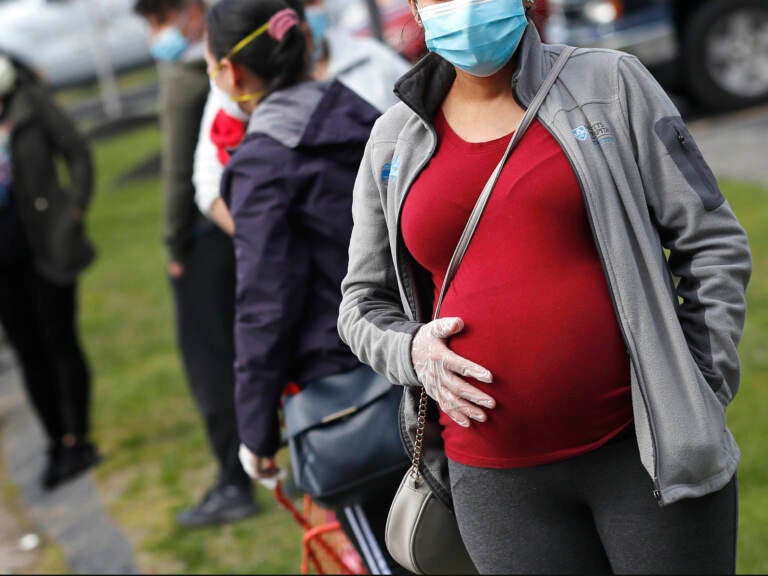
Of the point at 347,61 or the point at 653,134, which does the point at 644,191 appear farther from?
the point at 347,61

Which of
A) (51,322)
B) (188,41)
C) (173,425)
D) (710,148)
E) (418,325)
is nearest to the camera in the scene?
(418,325)

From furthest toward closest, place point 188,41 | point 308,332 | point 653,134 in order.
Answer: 1. point 188,41
2. point 308,332
3. point 653,134

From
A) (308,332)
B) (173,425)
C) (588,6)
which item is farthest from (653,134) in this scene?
(588,6)

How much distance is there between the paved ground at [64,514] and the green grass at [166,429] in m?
0.08

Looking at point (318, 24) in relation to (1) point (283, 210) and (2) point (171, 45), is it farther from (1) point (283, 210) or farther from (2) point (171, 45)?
(1) point (283, 210)

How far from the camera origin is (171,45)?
181 inches

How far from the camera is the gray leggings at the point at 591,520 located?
210 cm

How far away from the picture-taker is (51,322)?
18.6ft

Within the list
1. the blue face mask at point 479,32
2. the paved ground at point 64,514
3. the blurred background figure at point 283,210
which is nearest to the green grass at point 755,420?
the blurred background figure at point 283,210

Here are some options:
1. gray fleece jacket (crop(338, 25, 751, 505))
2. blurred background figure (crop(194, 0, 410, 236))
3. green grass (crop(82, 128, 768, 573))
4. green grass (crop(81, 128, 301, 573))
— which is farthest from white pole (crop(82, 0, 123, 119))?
gray fleece jacket (crop(338, 25, 751, 505))

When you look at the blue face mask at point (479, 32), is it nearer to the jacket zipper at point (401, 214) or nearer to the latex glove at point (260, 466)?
the jacket zipper at point (401, 214)

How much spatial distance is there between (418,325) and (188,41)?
2.72 m

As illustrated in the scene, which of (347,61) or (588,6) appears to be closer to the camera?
→ (347,61)

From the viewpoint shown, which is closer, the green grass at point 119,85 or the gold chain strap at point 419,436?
the gold chain strap at point 419,436
